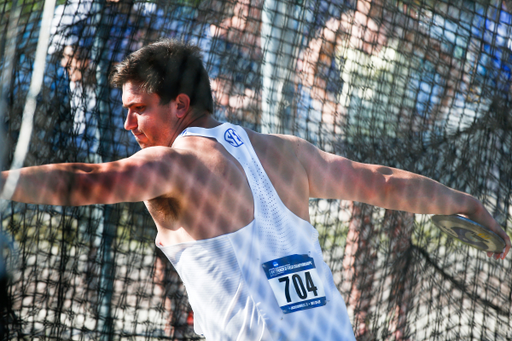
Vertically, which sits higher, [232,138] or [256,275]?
[232,138]

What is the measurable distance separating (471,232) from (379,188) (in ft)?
1.47

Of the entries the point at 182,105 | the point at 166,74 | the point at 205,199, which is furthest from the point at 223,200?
the point at 166,74

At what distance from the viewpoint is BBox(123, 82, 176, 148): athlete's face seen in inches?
56.4

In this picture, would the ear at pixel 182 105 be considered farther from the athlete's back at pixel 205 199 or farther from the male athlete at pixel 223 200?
→ the athlete's back at pixel 205 199

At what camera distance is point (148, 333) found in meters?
2.46

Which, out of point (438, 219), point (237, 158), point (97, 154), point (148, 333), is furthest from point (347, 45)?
point (148, 333)

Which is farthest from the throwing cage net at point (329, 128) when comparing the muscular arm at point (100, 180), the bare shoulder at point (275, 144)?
the muscular arm at point (100, 180)

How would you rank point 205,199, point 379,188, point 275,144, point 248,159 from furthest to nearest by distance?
point 379,188 < point 275,144 < point 248,159 < point 205,199

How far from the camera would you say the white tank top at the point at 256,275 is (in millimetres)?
1165

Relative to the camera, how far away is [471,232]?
1.69m

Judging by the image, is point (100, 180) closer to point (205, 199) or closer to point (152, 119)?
point (205, 199)

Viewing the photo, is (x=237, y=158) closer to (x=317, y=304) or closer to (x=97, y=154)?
(x=317, y=304)

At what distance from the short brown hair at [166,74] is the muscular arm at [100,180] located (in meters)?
0.42

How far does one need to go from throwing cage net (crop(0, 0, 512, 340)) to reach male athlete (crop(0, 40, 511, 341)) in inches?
38.9
